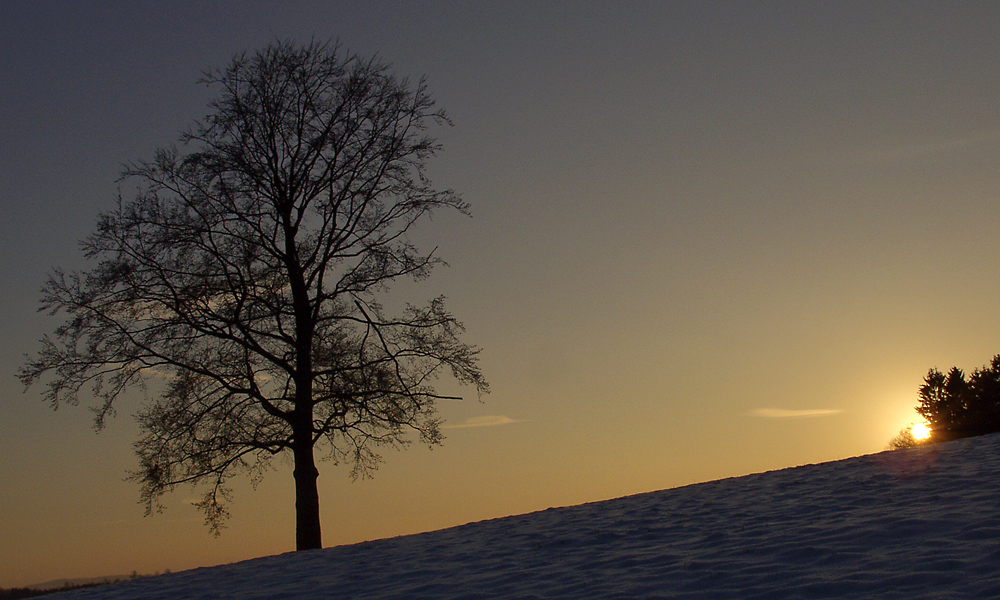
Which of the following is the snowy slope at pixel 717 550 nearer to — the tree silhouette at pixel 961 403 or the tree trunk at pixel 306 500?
the tree trunk at pixel 306 500

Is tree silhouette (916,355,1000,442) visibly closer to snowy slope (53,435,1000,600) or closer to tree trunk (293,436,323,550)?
snowy slope (53,435,1000,600)

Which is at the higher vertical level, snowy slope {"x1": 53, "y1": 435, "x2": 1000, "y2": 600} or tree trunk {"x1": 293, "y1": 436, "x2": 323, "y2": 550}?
tree trunk {"x1": 293, "y1": 436, "x2": 323, "y2": 550}

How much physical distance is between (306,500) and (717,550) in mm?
10317

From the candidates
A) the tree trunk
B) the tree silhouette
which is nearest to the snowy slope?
the tree trunk

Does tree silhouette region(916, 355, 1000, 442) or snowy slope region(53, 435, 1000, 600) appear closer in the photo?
snowy slope region(53, 435, 1000, 600)

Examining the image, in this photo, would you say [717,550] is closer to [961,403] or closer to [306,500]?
[306,500]

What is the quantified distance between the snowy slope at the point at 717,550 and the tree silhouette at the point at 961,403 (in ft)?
49.0

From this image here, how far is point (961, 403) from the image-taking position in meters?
31.9

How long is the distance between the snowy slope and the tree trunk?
2906 mm

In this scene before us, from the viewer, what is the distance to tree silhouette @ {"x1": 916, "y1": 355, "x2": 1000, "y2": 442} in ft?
89.6

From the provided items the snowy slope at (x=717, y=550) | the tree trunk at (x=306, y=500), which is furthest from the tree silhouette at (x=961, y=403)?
the tree trunk at (x=306, y=500)

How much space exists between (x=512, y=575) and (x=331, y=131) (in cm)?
1199

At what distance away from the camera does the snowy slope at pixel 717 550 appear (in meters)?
7.13

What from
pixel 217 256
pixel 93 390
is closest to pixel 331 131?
pixel 217 256
